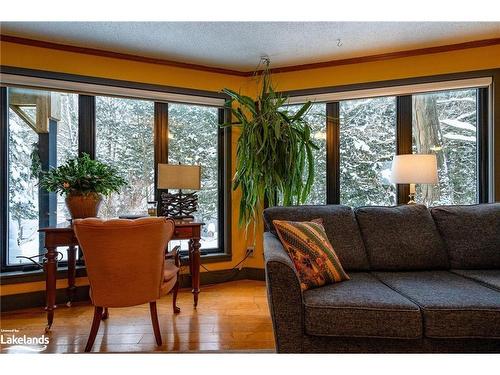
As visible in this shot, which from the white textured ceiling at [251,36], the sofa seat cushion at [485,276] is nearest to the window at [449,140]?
the white textured ceiling at [251,36]

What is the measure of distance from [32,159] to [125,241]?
1.70 meters

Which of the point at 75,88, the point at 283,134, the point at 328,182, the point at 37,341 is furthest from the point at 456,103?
the point at 37,341

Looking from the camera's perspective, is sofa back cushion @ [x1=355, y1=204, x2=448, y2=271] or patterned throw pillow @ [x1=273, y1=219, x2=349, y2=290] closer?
patterned throw pillow @ [x1=273, y1=219, x2=349, y2=290]

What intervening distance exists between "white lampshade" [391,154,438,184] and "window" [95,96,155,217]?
7.92 feet

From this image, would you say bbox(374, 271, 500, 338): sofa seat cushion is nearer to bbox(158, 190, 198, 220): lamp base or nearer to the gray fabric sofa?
the gray fabric sofa

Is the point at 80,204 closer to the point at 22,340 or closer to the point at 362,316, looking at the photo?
the point at 22,340

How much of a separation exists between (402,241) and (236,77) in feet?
8.18

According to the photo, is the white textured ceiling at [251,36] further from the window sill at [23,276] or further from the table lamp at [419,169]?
the window sill at [23,276]

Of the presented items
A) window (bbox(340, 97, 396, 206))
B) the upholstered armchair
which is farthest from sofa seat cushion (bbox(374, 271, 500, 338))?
window (bbox(340, 97, 396, 206))

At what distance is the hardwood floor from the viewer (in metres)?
2.04

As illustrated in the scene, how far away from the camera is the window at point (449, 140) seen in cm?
302

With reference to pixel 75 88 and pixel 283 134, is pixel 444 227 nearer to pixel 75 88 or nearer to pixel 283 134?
pixel 283 134

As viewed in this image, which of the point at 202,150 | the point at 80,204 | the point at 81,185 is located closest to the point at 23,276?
the point at 80,204

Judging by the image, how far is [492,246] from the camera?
80.8 inches
